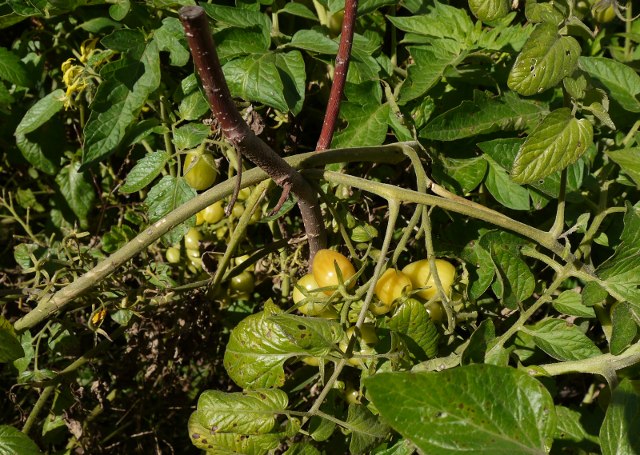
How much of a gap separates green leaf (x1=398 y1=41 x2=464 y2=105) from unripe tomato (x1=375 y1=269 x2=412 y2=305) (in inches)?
11.9

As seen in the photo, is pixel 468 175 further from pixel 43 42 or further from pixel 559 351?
pixel 43 42

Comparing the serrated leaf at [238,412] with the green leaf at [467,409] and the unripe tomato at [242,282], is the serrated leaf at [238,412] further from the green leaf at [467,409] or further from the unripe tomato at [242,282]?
the unripe tomato at [242,282]

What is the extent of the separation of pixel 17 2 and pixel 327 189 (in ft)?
1.90

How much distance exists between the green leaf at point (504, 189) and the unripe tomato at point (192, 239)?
52 centimetres

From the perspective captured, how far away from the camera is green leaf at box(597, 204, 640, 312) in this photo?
876 mm

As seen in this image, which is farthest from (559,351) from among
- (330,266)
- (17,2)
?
(17,2)

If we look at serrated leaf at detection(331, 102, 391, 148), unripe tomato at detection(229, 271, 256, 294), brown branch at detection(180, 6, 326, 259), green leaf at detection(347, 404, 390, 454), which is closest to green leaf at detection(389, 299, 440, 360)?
green leaf at detection(347, 404, 390, 454)

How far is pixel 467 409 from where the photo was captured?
1.96ft

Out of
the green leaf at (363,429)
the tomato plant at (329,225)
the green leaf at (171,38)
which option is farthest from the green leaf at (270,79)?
the green leaf at (363,429)

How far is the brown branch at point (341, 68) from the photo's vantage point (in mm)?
925

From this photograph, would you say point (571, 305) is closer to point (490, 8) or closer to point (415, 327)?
point (415, 327)

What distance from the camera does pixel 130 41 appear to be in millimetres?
1066

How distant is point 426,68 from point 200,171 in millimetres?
398

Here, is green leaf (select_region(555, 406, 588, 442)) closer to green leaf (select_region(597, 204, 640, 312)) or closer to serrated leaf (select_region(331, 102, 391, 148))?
green leaf (select_region(597, 204, 640, 312))
